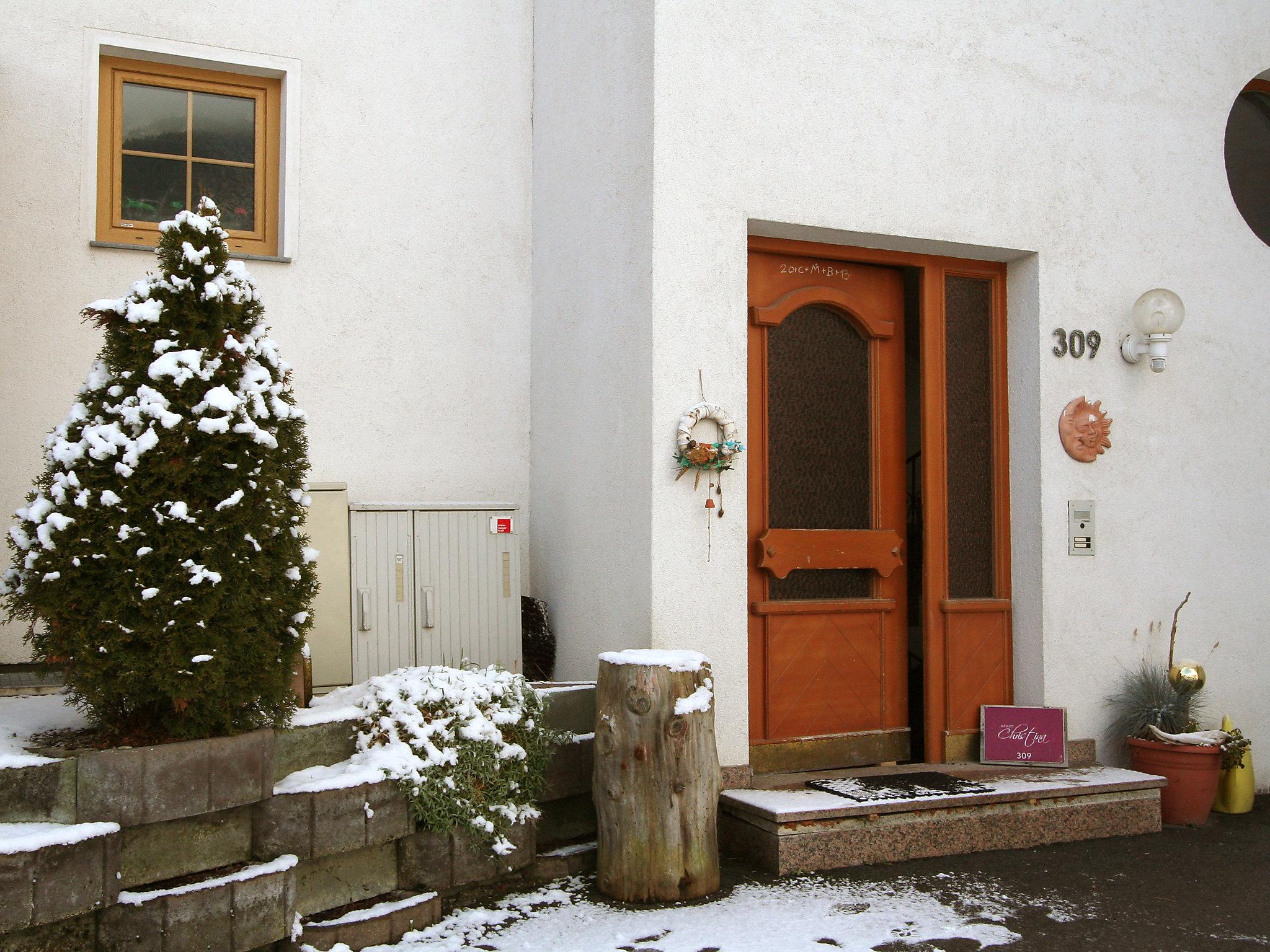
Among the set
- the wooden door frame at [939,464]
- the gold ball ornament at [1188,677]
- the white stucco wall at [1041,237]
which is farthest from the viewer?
the gold ball ornament at [1188,677]

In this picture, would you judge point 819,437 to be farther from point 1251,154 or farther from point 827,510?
point 1251,154

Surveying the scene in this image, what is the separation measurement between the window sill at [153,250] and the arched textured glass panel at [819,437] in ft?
8.12

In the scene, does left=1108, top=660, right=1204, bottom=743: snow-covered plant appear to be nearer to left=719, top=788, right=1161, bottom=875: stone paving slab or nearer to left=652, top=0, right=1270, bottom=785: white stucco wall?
left=652, top=0, right=1270, bottom=785: white stucco wall

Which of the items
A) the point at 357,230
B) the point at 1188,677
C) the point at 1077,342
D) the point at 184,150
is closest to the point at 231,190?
the point at 184,150

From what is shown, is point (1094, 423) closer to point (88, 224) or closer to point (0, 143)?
point (88, 224)

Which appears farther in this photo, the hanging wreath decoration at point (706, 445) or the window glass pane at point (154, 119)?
the window glass pane at point (154, 119)

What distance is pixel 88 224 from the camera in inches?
210

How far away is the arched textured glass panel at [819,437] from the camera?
545cm

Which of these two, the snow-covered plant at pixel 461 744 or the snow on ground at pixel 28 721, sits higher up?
the snow on ground at pixel 28 721

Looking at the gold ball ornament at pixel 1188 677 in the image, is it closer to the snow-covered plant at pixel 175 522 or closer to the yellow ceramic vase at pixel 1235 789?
the yellow ceramic vase at pixel 1235 789

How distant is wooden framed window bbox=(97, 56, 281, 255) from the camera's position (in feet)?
18.0

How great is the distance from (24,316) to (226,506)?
2.50m

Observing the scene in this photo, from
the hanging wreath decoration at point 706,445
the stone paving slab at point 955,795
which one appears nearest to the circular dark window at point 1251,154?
the stone paving slab at point 955,795

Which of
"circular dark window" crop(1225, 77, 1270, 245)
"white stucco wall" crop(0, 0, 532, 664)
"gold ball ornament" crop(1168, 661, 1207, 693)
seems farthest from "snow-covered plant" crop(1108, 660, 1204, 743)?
"white stucco wall" crop(0, 0, 532, 664)
